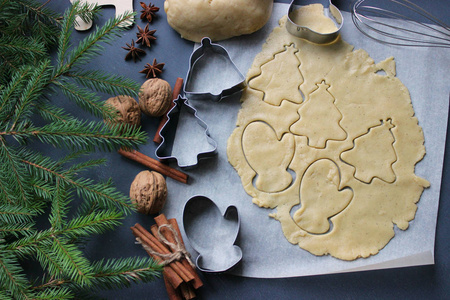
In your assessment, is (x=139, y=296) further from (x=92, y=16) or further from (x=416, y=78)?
(x=416, y=78)

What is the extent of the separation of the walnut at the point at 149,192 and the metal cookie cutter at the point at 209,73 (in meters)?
0.33

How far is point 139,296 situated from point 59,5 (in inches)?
43.7

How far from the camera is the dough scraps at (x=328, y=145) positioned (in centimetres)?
135

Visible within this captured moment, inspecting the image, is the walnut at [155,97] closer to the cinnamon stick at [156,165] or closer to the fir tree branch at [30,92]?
the cinnamon stick at [156,165]

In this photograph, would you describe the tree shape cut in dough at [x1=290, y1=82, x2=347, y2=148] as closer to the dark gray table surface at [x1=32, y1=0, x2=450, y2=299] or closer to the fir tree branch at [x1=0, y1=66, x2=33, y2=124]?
the dark gray table surface at [x1=32, y1=0, x2=450, y2=299]

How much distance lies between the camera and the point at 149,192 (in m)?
1.27

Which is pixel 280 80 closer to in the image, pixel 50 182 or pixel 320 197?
pixel 320 197

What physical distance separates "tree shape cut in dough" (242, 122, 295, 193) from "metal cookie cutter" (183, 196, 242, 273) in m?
0.16

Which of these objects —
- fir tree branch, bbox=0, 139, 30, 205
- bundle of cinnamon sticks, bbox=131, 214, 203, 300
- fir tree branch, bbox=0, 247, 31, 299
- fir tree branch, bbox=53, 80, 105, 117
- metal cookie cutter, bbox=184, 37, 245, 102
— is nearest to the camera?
fir tree branch, bbox=0, 247, 31, 299

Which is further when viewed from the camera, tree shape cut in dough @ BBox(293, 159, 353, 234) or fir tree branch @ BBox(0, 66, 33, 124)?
tree shape cut in dough @ BBox(293, 159, 353, 234)

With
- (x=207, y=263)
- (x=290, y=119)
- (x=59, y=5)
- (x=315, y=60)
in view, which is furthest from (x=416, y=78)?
(x=59, y=5)

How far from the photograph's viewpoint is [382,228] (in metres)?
1.34

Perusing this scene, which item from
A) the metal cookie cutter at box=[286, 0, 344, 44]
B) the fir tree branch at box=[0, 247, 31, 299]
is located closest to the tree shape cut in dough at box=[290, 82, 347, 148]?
the metal cookie cutter at box=[286, 0, 344, 44]

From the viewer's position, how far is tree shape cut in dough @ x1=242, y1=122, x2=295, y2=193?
138cm
